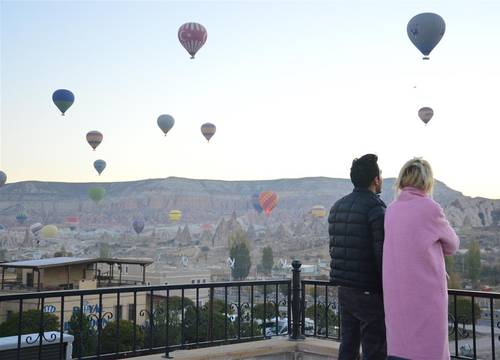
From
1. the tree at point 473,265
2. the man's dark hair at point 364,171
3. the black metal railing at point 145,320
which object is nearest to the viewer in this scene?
the man's dark hair at point 364,171

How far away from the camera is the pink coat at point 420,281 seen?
3.31 metres

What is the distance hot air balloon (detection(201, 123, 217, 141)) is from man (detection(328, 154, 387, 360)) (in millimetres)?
48614

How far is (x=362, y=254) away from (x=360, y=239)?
4.4 inches

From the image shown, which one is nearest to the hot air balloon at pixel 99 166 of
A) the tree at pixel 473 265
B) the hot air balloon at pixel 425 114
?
the hot air balloon at pixel 425 114

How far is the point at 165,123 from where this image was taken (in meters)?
49.2

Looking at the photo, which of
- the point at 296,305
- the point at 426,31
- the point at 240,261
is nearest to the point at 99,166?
the point at 426,31

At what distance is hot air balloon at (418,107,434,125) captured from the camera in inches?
1587

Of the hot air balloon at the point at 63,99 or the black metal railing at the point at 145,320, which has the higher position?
the hot air balloon at the point at 63,99

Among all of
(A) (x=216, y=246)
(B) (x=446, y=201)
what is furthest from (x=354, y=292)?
(A) (x=216, y=246)

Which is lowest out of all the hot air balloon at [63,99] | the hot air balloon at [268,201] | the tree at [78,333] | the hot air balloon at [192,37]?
the tree at [78,333]

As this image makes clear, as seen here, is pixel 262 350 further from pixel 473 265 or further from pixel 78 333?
pixel 473 265

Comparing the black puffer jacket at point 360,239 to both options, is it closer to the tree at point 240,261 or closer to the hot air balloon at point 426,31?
the hot air balloon at point 426,31

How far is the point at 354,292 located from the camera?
4086mm

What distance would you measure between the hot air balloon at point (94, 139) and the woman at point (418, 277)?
2018 inches
